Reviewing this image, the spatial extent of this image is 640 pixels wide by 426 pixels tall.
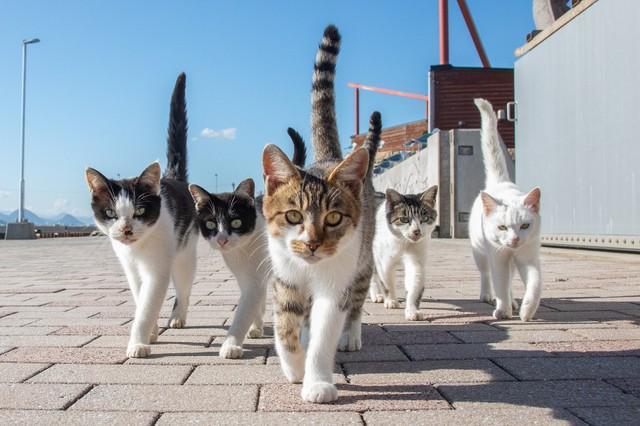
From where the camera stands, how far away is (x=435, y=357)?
2.86 m

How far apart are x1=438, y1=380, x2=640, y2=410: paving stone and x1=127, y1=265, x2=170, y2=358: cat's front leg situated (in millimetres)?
1566

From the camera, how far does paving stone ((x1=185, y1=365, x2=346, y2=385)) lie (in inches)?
96.3

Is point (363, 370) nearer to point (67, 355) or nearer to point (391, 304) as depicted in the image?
point (67, 355)

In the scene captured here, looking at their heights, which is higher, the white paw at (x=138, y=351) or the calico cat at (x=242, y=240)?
the calico cat at (x=242, y=240)

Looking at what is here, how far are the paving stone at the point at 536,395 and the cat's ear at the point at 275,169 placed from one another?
113 centimetres

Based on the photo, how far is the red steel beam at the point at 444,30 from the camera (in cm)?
2106

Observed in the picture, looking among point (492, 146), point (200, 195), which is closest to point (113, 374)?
point (200, 195)

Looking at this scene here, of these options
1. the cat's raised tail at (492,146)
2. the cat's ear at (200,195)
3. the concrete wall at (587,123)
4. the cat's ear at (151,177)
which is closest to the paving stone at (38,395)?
the cat's ear at (151,177)

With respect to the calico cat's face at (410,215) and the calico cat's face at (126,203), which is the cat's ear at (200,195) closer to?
the calico cat's face at (126,203)

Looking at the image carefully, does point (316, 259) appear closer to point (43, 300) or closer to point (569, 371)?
point (569, 371)

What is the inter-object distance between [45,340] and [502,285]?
9.76ft

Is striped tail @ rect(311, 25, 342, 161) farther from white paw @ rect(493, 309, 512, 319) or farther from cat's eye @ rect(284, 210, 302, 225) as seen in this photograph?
white paw @ rect(493, 309, 512, 319)

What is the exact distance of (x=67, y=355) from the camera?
9.43ft

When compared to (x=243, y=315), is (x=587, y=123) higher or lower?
higher
